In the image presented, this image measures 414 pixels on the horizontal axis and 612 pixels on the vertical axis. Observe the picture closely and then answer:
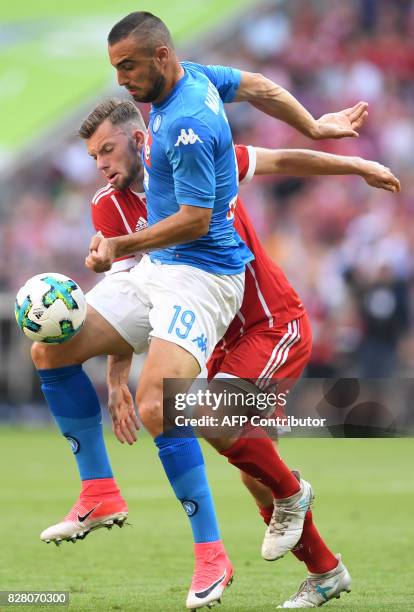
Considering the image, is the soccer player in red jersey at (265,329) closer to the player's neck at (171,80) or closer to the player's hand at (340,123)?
the player's hand at (340,123)

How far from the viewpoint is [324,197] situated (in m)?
18.1

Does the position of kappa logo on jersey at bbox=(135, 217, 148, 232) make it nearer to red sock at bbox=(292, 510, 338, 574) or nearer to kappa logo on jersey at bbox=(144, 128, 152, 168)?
kappa logo on jersey at bbox=(144, 128, 152, 168)

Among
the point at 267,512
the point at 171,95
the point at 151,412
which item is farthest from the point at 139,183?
the point at 267,512

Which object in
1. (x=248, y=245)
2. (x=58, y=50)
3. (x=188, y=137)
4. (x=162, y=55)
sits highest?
(x=162, y=55)

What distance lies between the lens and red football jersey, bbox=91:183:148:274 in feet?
A: 22.7

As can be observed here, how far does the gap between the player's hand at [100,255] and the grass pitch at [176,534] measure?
5.71 feet

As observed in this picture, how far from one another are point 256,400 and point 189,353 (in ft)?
2.33

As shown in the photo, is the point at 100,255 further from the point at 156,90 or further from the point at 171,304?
the point at 156,90

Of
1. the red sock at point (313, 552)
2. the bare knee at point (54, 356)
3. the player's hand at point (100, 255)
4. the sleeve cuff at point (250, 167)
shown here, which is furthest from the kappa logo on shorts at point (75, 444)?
the sleeve cuff at point (250, 167)

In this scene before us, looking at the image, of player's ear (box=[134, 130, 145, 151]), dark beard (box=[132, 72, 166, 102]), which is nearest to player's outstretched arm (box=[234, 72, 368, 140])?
player's ear (box=[134, 130, 145, 151])

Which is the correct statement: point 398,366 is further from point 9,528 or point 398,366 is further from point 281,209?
point 9,528

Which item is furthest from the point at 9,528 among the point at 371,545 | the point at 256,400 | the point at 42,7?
the point at 42,7

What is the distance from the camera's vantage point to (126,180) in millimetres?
6840

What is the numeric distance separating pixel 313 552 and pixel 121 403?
4.45 feet
